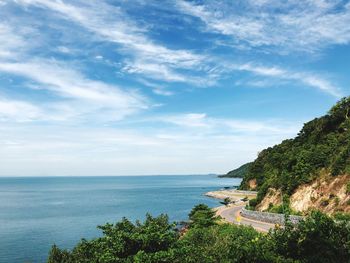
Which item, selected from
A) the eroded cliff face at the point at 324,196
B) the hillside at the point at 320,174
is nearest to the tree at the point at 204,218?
the hillside at the point at 320,174

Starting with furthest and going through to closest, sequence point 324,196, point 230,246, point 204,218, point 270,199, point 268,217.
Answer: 1. point 270,199
2. point 204,218
3. point 268,217
4. point 324,196
5. point 230,246

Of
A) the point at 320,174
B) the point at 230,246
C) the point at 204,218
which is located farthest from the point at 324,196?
the point at 230,246

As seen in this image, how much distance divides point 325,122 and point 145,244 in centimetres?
6010

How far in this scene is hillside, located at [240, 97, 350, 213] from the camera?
1960 inches

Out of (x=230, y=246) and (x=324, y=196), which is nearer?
(x=230, y=246)

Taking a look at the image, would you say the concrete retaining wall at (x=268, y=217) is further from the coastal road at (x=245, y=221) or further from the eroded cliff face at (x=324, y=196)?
the eroded cliff face at (x=324, y=196)

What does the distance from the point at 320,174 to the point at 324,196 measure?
17.7 feet

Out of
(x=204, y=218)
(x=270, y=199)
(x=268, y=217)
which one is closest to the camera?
(x=268, y=217)

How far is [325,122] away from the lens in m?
72.0

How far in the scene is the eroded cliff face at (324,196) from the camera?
4705 centimetres

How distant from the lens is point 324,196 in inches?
2004

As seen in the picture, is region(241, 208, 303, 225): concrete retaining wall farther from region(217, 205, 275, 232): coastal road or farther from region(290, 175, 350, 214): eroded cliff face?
region(290, 175, 350, 214): eroded cliff face

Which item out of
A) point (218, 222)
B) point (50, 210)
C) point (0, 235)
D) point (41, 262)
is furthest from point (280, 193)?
point (50, 210)

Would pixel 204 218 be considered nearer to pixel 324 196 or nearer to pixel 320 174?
pixel 324 196
